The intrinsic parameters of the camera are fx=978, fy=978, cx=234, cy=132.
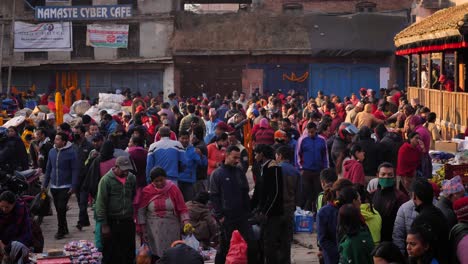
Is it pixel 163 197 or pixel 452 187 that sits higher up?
pixel 452 187

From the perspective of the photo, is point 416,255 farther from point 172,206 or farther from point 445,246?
point 172,206

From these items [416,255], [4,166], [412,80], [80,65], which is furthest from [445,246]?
[80,65]

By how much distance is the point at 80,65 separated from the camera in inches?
1702

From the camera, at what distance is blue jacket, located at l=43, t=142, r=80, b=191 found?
1497cm

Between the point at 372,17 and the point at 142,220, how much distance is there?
3119cm

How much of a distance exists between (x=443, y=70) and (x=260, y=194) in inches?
518

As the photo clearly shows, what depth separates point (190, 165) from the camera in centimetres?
1455

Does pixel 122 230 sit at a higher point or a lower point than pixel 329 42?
lower

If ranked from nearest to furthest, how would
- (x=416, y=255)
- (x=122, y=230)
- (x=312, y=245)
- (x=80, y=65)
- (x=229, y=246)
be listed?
(x=416, y=255) → (x=229, y=246) → (x=122, y=230) → (x=312, y=245) → (x=80, y=65)

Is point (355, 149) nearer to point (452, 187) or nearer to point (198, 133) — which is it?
point (198, 133)

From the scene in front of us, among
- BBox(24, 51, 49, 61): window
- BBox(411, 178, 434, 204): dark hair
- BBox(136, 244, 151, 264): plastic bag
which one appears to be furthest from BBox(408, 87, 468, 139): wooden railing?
BBox(24, 51, 49, 61): window

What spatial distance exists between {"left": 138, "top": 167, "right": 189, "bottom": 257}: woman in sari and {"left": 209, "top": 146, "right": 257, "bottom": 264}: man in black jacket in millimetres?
446

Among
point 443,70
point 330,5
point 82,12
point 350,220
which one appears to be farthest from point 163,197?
point 330,5

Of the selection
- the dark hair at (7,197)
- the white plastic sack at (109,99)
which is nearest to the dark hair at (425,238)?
the dark hair at (7,197)
